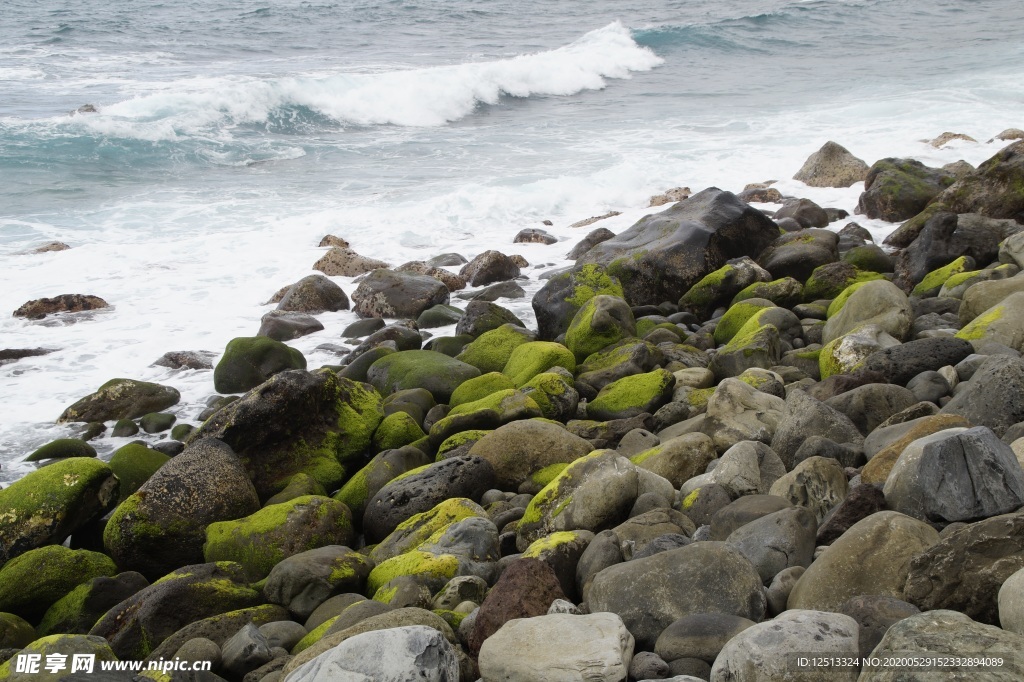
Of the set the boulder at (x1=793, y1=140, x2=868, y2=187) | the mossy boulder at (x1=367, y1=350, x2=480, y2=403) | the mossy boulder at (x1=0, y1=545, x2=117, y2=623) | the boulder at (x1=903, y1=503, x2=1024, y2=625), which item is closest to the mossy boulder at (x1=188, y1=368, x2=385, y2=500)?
the mossy boulder at (x1=367, y1=350, x2=480, y2=403)

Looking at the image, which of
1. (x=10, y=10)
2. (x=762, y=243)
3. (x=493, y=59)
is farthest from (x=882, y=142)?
(x=10, y=10)

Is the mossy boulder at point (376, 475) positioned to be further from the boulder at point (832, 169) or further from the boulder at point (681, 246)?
the boulder at point (832, 169)

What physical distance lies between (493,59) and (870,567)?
82.9 ft

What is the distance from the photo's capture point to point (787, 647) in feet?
8.19

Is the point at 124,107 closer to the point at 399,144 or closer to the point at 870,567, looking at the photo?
the point at 399,144

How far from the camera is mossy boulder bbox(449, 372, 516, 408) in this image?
22.1 ft

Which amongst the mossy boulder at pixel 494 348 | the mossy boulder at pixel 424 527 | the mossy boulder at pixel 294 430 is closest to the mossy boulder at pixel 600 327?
the mossy boulder at pixel 494 348

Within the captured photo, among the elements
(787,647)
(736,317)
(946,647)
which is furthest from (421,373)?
(946,647)

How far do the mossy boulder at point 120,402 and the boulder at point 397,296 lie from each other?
249 cm

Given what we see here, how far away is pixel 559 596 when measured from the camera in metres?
3.45

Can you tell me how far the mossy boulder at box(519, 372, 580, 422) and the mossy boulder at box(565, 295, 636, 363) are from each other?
2.95ft

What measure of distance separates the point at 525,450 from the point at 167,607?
7.25ft

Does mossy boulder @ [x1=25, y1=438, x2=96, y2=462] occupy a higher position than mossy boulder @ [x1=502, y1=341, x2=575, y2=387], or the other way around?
mossy boulder @ [x1=502, y1=341, x2=575, y2=387]

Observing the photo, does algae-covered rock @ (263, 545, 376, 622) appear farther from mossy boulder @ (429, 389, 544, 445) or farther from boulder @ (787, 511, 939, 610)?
boulder @ (787, 511, 939, 610)
